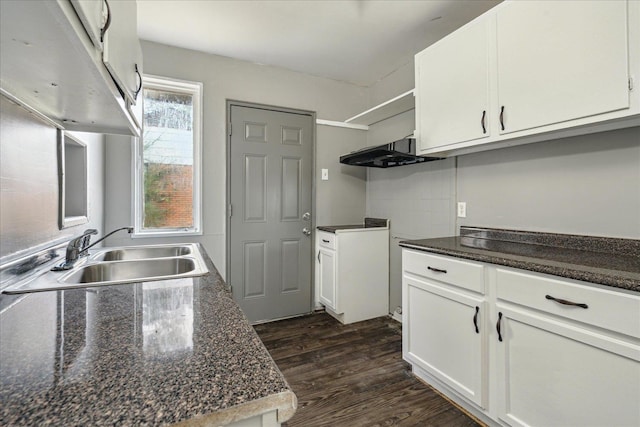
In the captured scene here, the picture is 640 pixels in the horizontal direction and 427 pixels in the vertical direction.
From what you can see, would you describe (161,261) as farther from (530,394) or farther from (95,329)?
(530,394)

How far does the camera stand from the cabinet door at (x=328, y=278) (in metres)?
2.84

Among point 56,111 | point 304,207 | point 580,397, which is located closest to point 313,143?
point 304,207

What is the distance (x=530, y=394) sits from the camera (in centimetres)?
131

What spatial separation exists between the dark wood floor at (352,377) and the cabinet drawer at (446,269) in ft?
2.40

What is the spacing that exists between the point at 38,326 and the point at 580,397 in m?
1.81

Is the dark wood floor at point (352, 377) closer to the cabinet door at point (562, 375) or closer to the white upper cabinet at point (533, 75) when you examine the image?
the cabinet door at point (562, 375)

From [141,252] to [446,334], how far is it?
75.5 inches

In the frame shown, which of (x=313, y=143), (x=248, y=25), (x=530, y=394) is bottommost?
(x=530, y=394)

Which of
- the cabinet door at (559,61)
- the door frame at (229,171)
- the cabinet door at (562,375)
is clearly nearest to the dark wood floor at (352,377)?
the cabinet door at (562,375)

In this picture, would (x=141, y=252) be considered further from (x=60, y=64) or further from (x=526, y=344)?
(x=526, y=344)

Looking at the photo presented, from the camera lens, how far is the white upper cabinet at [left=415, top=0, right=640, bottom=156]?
1237 millimetres

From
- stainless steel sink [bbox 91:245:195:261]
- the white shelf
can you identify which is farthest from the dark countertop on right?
stainless steel sink [bbox 91:245:195:261]

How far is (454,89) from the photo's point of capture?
75.8 inches

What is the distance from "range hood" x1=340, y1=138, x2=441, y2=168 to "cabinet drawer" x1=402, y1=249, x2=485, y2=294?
0.74 metres
